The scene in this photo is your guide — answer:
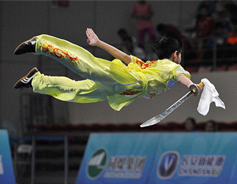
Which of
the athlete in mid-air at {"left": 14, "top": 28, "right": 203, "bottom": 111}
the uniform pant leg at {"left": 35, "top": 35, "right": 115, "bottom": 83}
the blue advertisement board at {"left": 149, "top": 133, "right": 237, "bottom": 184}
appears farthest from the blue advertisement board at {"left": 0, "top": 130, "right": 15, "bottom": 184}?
the uniform pant leg at {"left": 35, "top": 35, "right": 115, "bottom": 83}

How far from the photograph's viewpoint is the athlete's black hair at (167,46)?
614 centimetres

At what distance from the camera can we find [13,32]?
14.3 m

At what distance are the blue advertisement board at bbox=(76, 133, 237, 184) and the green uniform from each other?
2.60m

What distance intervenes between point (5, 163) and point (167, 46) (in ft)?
14.2

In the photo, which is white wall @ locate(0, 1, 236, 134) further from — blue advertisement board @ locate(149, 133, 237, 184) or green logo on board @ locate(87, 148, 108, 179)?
blue advertisement board @ locate(149, 133, 237, 184)

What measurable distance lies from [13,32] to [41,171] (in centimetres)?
419

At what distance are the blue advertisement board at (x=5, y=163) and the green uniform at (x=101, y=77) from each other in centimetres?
325

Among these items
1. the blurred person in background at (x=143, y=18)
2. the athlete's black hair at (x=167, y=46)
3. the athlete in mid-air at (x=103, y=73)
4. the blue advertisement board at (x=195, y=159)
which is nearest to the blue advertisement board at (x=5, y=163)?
the blue advertisement board at (x=195, y=159)

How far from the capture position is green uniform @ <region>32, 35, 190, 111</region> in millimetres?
5914

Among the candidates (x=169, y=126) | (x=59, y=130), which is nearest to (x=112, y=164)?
(x=169, y=126)

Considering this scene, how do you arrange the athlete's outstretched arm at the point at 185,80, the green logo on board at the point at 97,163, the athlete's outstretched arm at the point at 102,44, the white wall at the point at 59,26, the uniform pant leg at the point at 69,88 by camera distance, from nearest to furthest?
the athlete's outstretched arm at the point at 185,80 → the athlete's outstretched arm at the point at 102,44 → the uniform pant leg at the point at 69,88 → the green logo on board at the point at 97,163 → the white wall at the point at 59,26

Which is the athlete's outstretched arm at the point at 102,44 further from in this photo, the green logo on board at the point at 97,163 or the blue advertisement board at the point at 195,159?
the green logo on board at the point at 97,163

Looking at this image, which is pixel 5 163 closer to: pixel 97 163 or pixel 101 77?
pixel 97 163

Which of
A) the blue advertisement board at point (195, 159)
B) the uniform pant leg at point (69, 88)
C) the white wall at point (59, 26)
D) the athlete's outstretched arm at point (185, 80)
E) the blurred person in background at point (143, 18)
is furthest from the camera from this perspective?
the white wall at point (59, 26)
